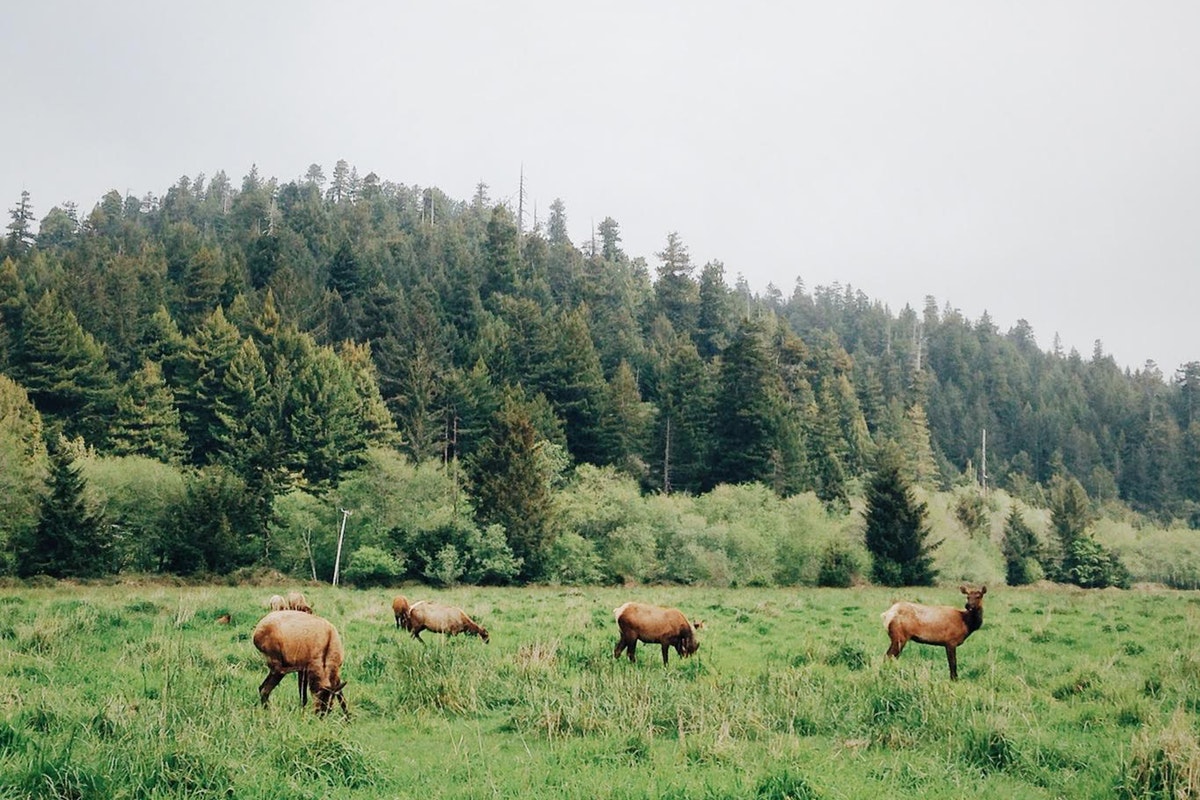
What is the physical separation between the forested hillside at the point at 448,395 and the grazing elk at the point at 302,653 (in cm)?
3605


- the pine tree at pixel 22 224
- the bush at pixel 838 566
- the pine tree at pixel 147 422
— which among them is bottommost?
the bush at pixel 838 566

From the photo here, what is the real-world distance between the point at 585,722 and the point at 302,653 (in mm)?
3768

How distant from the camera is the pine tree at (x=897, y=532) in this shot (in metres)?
50.1

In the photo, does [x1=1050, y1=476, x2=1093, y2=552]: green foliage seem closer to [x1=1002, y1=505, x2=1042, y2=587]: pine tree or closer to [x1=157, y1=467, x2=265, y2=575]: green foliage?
[x1=1002, y1=505, x2=1042, y2=587]: pine tree

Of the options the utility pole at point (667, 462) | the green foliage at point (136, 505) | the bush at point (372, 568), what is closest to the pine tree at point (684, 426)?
the utility pole at point (667, 462)

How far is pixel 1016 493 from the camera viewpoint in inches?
4545

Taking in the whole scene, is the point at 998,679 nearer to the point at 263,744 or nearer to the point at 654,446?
the point at 263,744

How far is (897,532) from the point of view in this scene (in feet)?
167

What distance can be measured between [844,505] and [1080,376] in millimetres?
124058

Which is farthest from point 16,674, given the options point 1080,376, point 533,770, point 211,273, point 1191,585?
point 1080,376

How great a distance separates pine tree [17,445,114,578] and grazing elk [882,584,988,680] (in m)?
41.6

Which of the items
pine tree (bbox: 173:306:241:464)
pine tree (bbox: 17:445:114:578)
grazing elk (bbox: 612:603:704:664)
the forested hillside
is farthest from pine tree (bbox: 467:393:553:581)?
grazing elk (bbox: 612:603:704:664)

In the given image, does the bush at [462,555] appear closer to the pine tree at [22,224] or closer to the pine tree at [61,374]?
the pine tree at [61,374]

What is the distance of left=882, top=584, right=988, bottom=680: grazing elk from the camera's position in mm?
13633
